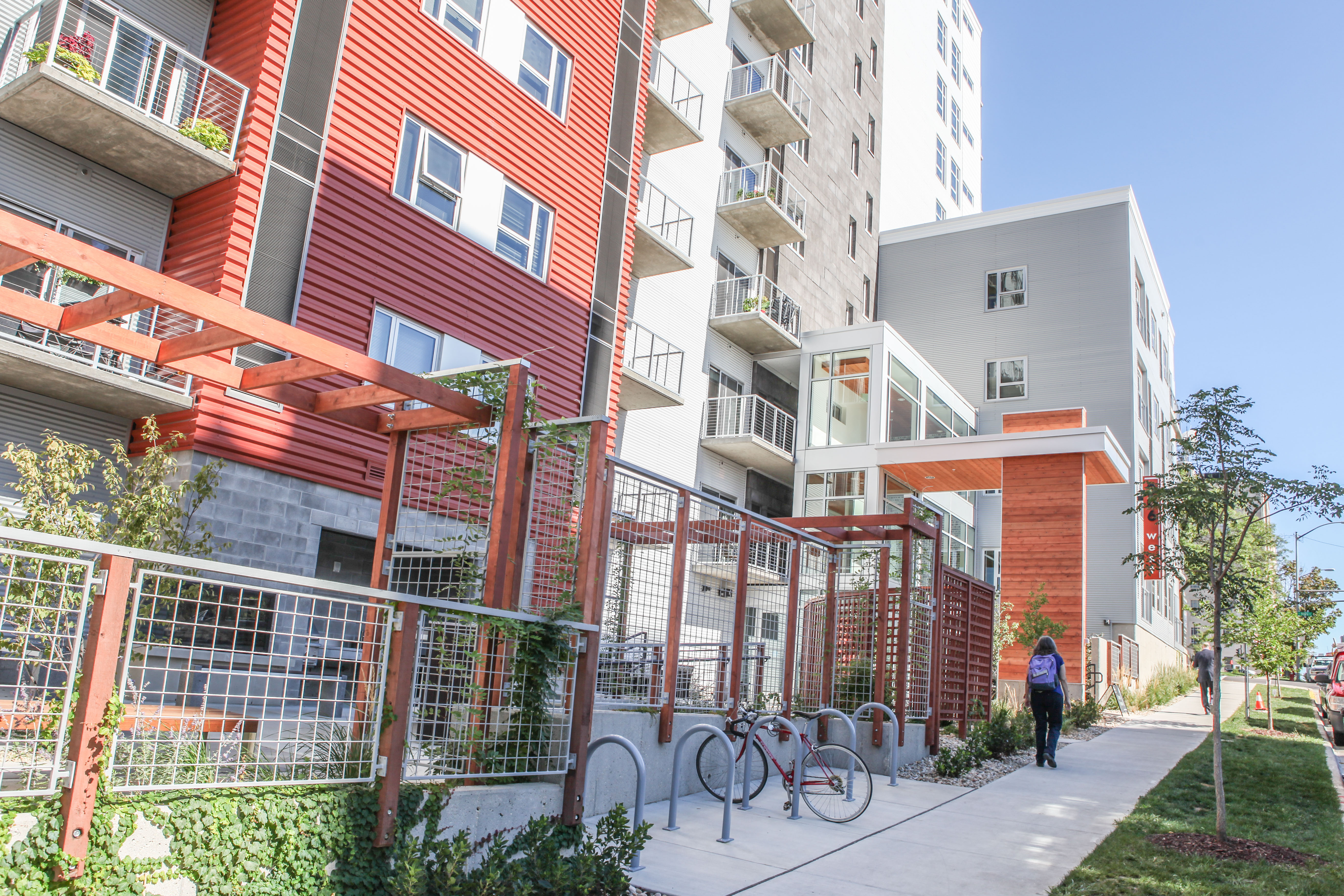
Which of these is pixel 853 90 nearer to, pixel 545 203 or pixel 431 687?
pixel 545 203

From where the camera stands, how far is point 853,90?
109ft

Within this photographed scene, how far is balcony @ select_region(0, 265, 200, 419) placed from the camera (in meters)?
9.95

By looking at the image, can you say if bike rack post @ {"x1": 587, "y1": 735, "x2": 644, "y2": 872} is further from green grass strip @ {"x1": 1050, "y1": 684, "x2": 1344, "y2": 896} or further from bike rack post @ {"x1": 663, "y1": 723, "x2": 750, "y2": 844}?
green grass strip @ {"x1": 1050, "y1": 684, "x2": 1344, "y2": 896}

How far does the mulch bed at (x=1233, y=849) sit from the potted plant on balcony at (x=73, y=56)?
1276 centimetres

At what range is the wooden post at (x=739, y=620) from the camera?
9.45 m

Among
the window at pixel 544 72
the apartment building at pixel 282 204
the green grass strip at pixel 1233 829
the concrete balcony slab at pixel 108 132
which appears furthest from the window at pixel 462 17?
the green grass strip at pixel 1233 829

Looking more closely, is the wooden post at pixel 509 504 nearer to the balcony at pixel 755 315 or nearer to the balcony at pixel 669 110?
the balcony at pixel 669 110

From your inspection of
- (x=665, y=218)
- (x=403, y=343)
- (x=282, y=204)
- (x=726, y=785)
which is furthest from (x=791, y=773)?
(x=665, y=218)

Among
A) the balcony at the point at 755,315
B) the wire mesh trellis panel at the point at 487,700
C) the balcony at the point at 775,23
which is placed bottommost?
the wire mesh trellis panel at the point at 487,700

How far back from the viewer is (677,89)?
76.3 feet

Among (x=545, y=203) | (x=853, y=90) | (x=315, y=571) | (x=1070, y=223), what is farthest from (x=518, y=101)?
(x=1070, y=223)

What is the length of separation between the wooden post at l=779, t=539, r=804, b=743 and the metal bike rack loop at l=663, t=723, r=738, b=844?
2.93 meters

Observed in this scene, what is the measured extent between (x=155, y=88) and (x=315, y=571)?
6.06 m

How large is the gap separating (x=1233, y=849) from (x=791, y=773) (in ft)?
11.7
